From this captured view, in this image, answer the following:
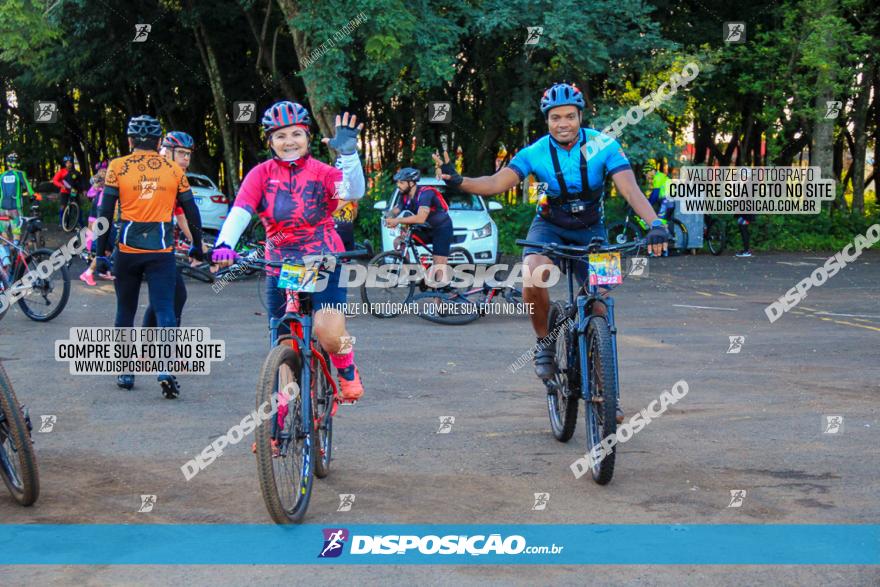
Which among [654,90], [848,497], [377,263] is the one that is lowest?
[848,497]

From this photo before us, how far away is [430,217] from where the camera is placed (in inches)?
549

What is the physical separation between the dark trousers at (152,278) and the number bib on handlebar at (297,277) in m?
3.32

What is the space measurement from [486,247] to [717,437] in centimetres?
1248

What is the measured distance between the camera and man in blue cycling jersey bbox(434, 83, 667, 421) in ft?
22.5

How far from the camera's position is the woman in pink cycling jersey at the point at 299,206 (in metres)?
6.09

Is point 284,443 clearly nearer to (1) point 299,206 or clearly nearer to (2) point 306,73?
(1) point 299,206

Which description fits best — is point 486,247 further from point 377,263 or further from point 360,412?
point 360,412

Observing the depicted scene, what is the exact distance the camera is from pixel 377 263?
1381 cm

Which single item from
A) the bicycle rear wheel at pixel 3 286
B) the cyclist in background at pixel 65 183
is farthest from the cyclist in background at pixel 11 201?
the cyclist in background at pixel 65 183

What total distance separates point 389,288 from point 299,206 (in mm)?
7880

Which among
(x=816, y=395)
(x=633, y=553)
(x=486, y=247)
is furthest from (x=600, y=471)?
(x=486, y=247)

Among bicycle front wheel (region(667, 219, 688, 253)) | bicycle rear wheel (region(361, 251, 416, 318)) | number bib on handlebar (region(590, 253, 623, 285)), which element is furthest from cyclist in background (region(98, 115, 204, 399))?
bicycle front wheel (region(667, 219, 688, 253))

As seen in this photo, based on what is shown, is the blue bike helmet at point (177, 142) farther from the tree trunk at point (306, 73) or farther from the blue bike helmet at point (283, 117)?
the tree trunk at point (306, 73)

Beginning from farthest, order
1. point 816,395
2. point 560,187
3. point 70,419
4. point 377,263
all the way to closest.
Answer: point 377,263 < point 816,395 < point 70,419 < point 560,187
